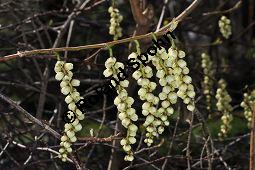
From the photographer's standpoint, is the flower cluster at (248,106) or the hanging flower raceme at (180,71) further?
the flower cluster at (248,106)

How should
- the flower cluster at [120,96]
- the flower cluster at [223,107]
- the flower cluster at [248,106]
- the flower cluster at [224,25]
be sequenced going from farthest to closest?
the flower cluster at [224,25] → the flower cluster at [223,107] → the flower cluster at [248,106] → the flower cluster at [120,96]

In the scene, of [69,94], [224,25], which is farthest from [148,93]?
[224,25]

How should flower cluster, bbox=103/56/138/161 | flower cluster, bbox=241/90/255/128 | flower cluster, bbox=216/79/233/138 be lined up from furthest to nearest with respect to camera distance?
flower cluster, bbox=216/79/233/138, flower cluster, bbox=241/90/255/128, flower cluster, bbox=103/56/138/161

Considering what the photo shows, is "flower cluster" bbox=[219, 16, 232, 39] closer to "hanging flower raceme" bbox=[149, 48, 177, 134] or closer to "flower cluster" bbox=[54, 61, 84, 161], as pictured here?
"hanging flower raceme" bbox=[149, 48, 177, 134]

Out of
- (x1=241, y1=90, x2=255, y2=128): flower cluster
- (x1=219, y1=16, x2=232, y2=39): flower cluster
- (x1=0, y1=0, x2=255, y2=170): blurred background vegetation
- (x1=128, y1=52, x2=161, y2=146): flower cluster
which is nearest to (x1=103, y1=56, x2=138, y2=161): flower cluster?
(x1=128, y1=52, x2=161, y2=146): flower cluster

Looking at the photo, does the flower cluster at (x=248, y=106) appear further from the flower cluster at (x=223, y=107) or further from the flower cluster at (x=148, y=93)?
the flower cluster at (x=148, y=93)

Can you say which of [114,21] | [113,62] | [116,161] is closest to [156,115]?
[113,62]

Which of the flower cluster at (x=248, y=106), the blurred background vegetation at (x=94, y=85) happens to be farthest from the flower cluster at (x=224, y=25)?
the flower cluster at (x=248, y=106)

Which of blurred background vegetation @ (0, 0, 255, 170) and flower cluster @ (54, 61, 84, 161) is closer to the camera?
flower cluster @ (54, 61, 84, 161)

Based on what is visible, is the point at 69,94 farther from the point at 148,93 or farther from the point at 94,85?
the point at 94,85
